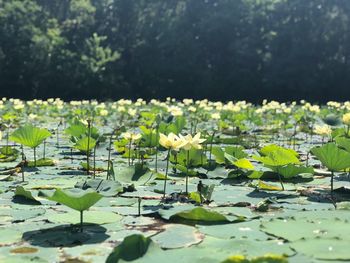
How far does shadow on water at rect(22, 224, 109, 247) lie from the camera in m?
1.94

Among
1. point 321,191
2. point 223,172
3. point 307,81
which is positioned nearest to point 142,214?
point 321,191

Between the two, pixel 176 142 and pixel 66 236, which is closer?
pixel 66 236

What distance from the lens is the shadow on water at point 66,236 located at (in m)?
1.94

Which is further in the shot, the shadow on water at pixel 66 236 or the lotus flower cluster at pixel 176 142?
the lotus flower cluster at pixel 176 142

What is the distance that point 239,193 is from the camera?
287cm

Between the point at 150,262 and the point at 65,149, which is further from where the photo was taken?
the point at 65,149

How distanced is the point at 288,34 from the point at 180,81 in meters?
5.52

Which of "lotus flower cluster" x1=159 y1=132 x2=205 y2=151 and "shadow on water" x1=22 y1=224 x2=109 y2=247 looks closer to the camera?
"shadow on water" x1=22 y1=224 x2=109 y2=247

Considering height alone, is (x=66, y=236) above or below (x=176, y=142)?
below

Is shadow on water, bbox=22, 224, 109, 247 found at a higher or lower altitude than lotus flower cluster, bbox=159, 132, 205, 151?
lower

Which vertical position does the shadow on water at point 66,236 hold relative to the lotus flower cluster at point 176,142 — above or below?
below

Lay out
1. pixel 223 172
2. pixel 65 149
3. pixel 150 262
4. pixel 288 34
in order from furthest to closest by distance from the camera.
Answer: pixel 288 34 → pixel 65 149 → pixel 223 172 → pixel 150 262

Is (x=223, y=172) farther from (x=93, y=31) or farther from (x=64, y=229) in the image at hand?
(x=93, y=31)

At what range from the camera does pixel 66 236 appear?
201cm
